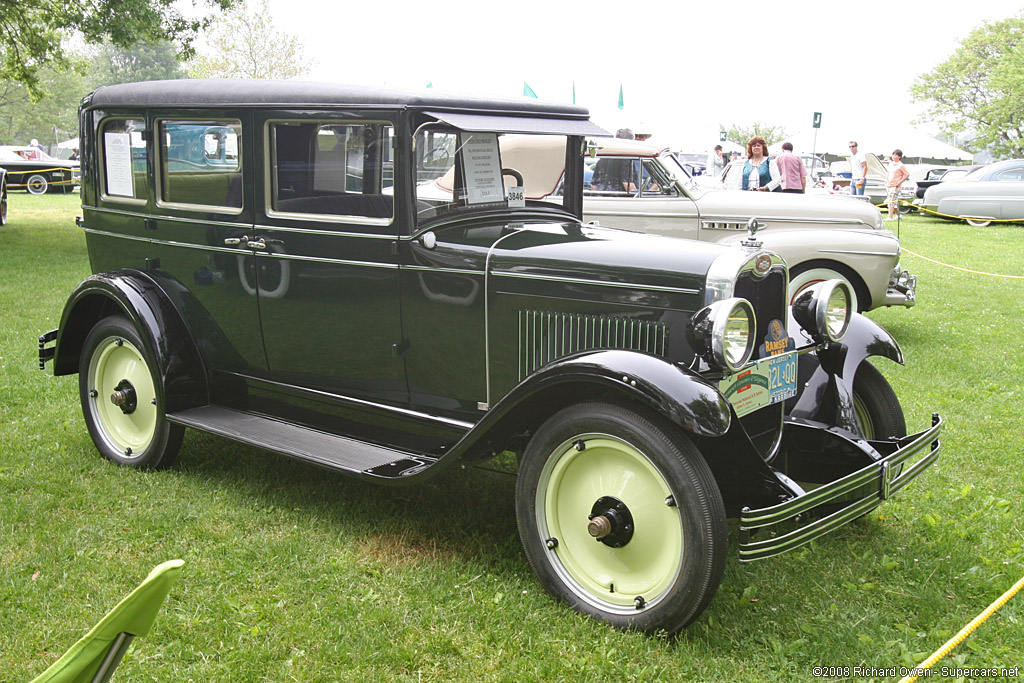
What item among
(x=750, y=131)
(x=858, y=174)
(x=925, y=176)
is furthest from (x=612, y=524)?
(x=750, y=131)

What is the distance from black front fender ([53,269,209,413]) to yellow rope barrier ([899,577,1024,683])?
3.57 metres

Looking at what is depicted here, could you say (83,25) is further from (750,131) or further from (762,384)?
(750,131)

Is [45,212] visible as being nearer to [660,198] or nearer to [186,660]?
[660,198]

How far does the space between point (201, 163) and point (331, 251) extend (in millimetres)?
1033

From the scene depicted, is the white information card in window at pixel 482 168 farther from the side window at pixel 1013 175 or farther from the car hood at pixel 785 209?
the side window at pixel 1013 175

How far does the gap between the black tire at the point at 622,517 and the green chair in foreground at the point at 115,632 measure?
6.54ft

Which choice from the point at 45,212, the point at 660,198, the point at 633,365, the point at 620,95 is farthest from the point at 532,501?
the point at 45,212

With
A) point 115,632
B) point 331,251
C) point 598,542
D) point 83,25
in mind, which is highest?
point 83,25

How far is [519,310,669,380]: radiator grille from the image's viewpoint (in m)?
3.36

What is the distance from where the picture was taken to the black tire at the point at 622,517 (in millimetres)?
2904

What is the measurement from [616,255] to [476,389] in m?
0.92

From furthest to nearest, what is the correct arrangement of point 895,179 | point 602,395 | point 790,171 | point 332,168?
1. point 895,179
2. point 790,171
3. point 332,168
4. point 602,395

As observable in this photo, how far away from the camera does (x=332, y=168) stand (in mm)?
4094

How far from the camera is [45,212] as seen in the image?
1933 cm
